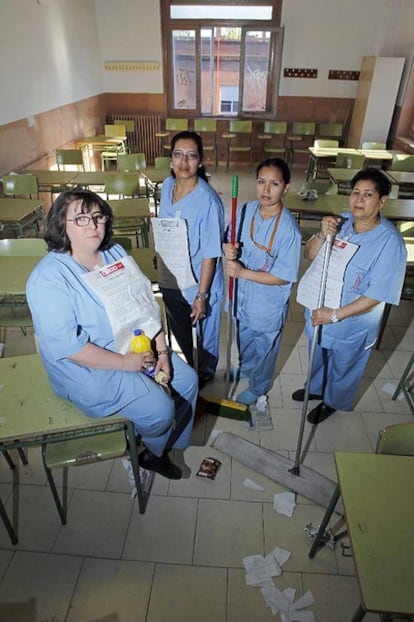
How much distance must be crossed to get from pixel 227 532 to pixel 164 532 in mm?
299

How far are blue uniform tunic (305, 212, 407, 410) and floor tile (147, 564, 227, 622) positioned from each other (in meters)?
1.17

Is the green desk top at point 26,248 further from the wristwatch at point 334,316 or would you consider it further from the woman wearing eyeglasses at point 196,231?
the wristwatch at point 334,316

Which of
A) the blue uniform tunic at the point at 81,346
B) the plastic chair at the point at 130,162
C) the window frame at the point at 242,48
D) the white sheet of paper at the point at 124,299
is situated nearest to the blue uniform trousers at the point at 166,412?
the blue uniform tunic at the point at 81,346

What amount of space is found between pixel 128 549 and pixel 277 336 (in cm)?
129

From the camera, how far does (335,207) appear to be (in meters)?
3.87

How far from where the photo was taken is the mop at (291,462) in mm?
1911

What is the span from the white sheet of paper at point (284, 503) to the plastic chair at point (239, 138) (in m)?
7.46

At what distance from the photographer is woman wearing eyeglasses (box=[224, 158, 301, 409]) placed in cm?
188

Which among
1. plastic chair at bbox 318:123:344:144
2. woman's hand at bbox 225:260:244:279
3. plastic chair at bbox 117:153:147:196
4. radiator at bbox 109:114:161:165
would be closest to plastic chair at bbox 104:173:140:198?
plastic chair at bbox 117:153:147:196

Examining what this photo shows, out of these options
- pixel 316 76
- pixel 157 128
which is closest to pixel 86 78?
pixel 157 128

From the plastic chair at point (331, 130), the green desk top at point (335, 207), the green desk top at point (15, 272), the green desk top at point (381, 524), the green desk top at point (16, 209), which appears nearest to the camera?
the green desk top at point (381, 524)

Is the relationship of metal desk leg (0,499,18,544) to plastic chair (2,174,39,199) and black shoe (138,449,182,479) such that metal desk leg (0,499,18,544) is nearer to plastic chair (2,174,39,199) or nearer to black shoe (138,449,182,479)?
black shoe (138,449,182,479)

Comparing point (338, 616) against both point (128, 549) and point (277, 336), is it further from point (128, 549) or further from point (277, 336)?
point (277, 336)

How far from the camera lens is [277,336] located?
223 centimetres
